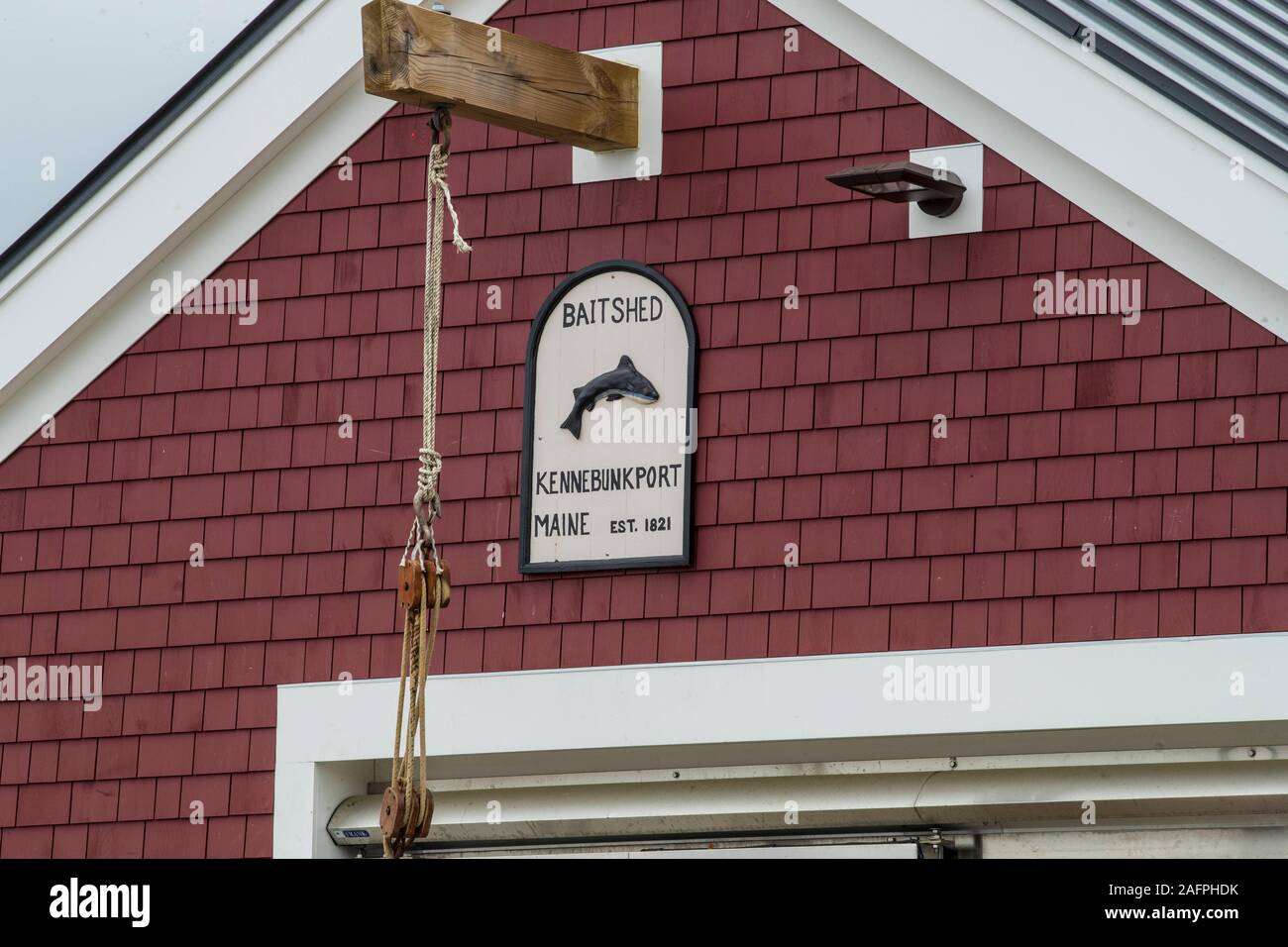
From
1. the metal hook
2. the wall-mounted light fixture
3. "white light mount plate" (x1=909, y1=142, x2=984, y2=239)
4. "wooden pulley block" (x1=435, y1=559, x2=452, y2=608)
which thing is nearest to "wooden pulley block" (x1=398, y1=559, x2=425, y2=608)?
"wooden pulley block" (x1=435, y1=559, x2=452, y2=608)

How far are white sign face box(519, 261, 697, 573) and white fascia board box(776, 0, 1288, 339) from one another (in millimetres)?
1276

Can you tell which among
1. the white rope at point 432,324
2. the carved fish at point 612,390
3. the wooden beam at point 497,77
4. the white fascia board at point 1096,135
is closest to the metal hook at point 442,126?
the white rope at point 432,324

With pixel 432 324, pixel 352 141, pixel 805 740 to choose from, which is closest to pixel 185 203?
pixel 352 141

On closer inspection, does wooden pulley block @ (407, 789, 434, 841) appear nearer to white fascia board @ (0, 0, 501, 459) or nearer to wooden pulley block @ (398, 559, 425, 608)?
wooden pulley block @ (398, 559, 425, 608)

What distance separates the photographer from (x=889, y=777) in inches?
351

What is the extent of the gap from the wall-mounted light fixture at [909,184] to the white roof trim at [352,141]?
0.25 metres

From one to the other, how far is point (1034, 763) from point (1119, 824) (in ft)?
1.17

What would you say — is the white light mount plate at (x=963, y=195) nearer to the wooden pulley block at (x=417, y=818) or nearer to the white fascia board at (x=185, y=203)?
the white fascia board at (x=185, y=203)
